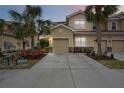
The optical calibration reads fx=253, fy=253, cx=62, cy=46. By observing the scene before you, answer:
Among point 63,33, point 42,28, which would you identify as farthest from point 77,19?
point 42,28

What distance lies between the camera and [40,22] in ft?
104

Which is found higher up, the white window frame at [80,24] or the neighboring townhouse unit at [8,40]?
the white window frame at [80,24]

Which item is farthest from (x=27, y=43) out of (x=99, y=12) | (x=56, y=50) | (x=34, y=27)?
(x=99, y=12)

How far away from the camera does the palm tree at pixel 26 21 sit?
3031 centimetres

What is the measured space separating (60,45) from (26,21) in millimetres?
8815

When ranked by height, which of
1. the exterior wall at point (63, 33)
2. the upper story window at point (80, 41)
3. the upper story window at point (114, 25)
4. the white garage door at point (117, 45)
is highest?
the upper story window at point (114, 25)

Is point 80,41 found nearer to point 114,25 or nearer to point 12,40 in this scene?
point 114,25

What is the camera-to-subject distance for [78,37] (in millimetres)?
38375

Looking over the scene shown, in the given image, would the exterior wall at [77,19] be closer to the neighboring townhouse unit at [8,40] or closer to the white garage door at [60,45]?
the white garage door at [60,45]

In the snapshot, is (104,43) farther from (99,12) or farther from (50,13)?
(99,12)

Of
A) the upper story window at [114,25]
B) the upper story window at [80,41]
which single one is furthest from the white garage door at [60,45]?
the upper story window at [114,25]

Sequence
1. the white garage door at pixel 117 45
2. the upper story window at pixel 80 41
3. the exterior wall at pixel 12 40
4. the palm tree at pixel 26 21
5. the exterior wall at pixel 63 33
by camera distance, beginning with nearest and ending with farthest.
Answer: the palm tree at pixel 26 21
the exterior wall at pixel 63 33
the exterior wall at pixel 12 40
the upper story window at pixel 80 41
the white garage door at pixel 117 45

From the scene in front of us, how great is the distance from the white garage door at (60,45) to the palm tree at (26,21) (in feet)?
24.5
